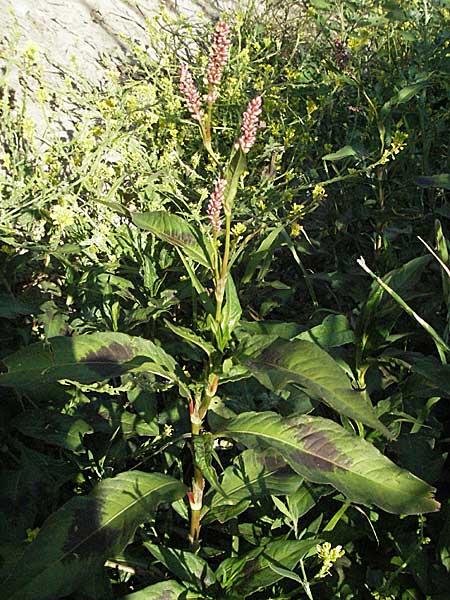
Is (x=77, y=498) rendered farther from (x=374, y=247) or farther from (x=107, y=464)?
(x=374, y=247)

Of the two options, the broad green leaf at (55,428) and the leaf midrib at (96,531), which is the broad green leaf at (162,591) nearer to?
the leaf midrib at (96,531)

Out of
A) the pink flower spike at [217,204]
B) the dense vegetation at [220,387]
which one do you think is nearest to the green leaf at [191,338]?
the dense vegetation at [220,387]

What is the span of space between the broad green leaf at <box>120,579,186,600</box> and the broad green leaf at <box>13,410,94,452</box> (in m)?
0.42

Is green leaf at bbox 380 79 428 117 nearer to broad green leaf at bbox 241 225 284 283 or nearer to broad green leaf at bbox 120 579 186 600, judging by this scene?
broad green leaf at bbox 241 225 284 283

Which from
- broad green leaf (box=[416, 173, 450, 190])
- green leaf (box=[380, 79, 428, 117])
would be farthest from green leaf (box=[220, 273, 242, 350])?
green leaf (box=[380, 79, 428, 117])

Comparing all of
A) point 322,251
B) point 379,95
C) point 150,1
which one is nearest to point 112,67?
point 150,1

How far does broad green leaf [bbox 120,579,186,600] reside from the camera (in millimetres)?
1240

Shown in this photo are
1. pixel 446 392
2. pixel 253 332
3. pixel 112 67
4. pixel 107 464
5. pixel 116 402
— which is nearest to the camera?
pixel 446 392

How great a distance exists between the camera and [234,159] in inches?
43.2

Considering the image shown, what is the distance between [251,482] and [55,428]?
1.74ft

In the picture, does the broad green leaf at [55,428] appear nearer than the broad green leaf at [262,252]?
Yes

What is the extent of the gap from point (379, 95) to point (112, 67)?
4.78 feet

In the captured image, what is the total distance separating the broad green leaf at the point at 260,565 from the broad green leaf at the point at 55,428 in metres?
0.48

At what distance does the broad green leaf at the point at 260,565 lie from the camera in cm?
127
